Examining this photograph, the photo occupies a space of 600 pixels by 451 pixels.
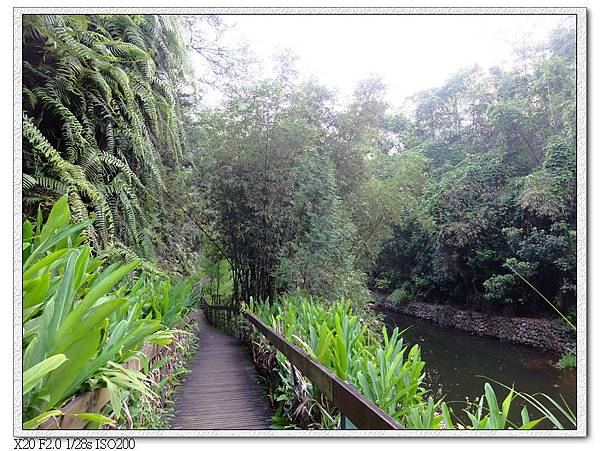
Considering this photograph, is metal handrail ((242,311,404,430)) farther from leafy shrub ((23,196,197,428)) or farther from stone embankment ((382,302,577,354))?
stone embankment ((382,302,577,354))

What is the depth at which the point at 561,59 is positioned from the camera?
1934mm

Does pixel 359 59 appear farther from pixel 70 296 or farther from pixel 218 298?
pixel 218 298

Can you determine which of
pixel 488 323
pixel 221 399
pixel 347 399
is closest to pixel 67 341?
pixel 347 399

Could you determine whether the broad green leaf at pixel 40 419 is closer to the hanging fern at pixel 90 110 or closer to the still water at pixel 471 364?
the hanging fern at pixel 90 110

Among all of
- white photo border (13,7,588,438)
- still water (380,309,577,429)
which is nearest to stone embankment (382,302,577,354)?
still water (380,309,577,429)

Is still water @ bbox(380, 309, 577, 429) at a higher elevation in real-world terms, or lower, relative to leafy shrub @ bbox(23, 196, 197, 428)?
lower

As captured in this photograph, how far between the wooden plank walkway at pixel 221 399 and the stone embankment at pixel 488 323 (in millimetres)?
3493

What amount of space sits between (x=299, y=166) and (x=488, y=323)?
508cm

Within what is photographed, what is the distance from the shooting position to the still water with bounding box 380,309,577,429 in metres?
3.67

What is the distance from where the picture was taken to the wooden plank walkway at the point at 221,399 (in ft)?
6.15

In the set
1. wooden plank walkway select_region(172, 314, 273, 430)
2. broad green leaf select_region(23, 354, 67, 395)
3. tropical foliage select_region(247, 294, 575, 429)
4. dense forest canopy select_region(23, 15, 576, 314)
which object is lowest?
wooden plank walkway select_region(172, 314, 273, 430)

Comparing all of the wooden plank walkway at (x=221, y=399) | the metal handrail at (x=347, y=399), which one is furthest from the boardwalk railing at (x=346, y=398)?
the wooden plank walkway at (x=221, y=399)

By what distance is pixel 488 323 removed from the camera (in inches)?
287

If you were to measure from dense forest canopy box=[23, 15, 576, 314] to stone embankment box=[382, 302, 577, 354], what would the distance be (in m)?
0.25
